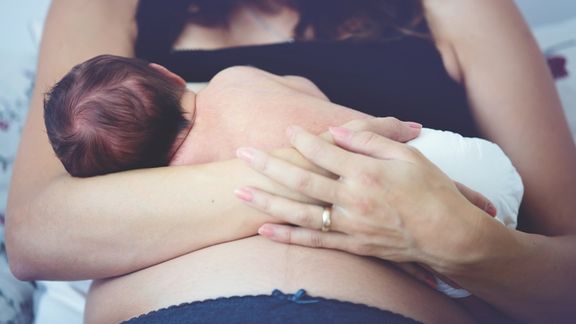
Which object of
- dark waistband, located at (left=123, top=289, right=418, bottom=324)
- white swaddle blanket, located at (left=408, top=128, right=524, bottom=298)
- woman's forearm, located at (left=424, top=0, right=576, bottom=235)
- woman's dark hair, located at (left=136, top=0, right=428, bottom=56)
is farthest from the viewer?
woman's dark hair, located at (left=136, top=0, right=428, bottom=56)

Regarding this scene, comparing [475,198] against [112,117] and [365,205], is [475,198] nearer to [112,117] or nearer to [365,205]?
[365,205]

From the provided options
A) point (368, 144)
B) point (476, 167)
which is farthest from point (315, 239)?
point (476, 167)

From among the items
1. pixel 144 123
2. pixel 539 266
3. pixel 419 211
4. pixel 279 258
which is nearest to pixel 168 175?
pixel 144 123

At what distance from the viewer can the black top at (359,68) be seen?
709mm

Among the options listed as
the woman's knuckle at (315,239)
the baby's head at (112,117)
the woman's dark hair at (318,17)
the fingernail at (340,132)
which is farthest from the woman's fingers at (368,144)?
the woman's dark hair at (318,17)

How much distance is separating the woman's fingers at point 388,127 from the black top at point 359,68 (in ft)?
0.32

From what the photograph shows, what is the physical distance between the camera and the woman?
551mm

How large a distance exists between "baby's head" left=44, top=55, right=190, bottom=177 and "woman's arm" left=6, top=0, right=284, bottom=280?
0.09 ft

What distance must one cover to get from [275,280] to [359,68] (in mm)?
397

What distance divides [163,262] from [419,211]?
1.02ft

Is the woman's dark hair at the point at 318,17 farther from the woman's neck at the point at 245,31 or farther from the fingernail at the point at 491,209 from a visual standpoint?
the fingernail at the point at 491,209

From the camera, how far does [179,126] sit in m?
0.60

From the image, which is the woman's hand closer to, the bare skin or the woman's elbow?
the bare skin

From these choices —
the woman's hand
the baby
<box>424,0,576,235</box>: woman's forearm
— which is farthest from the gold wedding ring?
<box>424,0,576,235</box>: woman's forearm
